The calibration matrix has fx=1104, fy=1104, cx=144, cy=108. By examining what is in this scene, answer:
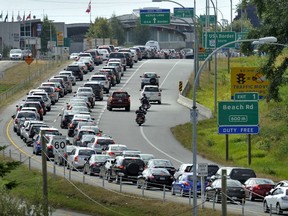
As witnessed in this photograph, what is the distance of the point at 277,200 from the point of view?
41.0 meters

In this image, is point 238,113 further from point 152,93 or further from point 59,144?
point 152,93

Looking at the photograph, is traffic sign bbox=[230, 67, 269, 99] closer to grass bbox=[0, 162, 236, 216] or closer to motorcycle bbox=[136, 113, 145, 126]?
Result: motorcycle bbox=[136, 113, 145, 126]

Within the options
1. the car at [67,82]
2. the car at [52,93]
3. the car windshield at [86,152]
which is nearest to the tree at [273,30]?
the car windshield at [86,152]

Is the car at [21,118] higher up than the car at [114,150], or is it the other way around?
the car at [21,118]

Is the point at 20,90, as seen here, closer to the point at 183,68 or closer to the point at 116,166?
the point at 183,68

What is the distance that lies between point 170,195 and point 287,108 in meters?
28.1

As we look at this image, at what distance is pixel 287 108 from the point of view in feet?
244

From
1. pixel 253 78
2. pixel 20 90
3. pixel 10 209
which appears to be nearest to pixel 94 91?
pixel 20 90

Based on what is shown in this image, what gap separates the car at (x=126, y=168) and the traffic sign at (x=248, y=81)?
49.2 ft

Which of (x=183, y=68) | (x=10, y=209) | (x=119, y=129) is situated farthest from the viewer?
(x=183, y=68)

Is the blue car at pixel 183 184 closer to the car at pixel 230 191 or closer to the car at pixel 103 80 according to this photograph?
the car at pixel 230 191

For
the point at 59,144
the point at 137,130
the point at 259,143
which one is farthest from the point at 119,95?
the point at 59,144

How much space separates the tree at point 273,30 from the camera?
201 feet

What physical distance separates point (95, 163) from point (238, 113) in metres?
7.97
